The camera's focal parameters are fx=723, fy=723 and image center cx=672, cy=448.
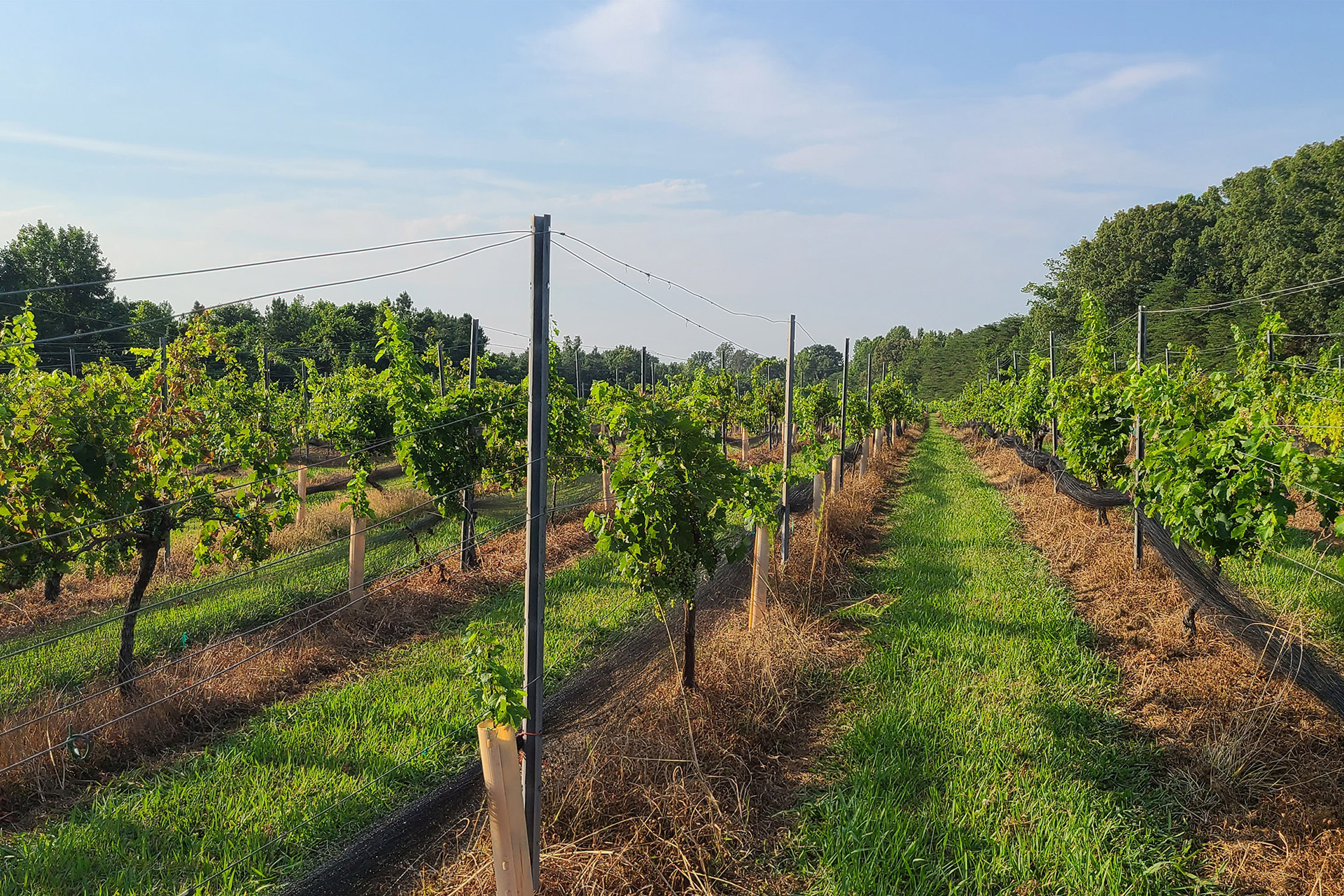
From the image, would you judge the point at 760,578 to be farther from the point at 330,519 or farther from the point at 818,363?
the point at 818,363

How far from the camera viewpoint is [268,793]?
521 cm

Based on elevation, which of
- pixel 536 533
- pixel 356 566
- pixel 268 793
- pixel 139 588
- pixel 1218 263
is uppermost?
pixel 1218 263

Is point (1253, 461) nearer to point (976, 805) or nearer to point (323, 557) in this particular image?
point (976, 805)

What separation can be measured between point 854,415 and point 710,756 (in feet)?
55.7

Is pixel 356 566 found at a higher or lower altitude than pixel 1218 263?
lower

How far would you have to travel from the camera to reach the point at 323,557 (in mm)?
11945

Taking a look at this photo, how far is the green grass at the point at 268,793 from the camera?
443cm

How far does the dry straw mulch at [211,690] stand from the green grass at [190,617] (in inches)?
13.7

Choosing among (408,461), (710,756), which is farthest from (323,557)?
(710,756)

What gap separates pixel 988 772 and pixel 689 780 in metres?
2.13

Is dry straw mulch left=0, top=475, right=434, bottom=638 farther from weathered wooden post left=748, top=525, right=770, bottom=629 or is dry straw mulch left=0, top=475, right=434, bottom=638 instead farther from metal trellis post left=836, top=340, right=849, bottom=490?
metal trellis post left=836, top=340, right=849, bottom=490

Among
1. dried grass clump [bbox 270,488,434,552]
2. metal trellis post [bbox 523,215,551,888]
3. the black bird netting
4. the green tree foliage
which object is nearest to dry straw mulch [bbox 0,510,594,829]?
dried grass clump [bbox 270,488,434,552]

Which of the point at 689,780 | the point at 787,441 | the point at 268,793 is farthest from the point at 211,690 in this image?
the point at 787,441

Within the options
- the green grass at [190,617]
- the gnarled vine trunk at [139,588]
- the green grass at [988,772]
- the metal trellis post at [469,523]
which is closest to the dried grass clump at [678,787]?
the green grass at [988,772]
